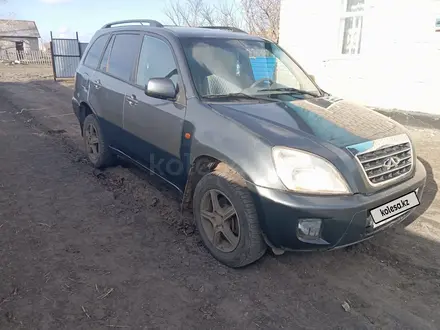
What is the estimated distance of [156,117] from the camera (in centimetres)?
363

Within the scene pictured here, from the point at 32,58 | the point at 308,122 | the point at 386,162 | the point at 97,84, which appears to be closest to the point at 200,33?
the point at 308,122

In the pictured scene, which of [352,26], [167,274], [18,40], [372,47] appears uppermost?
[352,26]

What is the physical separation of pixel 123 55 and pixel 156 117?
1.24m

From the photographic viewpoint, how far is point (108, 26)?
5.21 metres

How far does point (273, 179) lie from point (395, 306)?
126cm

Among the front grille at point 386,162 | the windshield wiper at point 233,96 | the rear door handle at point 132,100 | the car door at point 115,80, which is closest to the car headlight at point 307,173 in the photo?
the front grille at point 386,162

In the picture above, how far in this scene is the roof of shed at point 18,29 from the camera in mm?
49469

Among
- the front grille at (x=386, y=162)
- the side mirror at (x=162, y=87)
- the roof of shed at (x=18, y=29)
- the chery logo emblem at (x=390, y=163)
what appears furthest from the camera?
the roof of shed at (x=18, y=29)

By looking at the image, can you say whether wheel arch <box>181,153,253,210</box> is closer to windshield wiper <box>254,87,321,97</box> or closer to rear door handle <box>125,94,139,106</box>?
windshield wiper <box>254,87,321,97</box>

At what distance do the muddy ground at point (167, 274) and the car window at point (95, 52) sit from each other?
1797 mm

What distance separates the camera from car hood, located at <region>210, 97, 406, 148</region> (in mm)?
2721

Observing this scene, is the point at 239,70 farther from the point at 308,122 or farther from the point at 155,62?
the point at 308,122

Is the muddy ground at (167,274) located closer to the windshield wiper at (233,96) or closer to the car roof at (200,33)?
the windshield wiper at (233,96)

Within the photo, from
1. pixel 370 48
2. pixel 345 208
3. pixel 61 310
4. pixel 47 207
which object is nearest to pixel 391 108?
pixel 370 48
